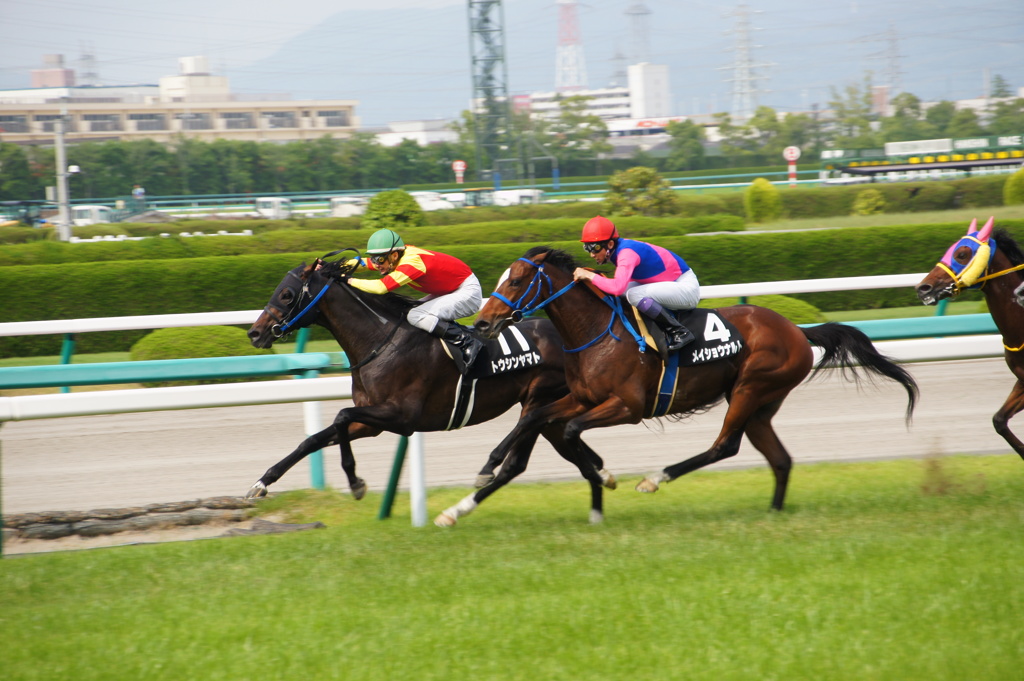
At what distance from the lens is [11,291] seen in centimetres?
1305

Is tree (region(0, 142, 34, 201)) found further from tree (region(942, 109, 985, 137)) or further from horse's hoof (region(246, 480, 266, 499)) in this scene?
tree (region(942, 109, 985, 137))

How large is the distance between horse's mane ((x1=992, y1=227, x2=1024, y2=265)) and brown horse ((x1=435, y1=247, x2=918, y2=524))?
3.98 ft

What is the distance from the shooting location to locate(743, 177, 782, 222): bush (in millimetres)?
28938

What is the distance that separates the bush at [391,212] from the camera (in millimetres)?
19828

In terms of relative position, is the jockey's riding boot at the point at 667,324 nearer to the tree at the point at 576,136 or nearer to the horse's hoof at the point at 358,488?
the horse's hoof at the point at 358,488

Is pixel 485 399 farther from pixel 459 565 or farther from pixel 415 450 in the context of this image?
pixel 459 565

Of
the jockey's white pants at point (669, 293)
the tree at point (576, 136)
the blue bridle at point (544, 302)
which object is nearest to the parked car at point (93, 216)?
the blue bridle at point (544, 302)

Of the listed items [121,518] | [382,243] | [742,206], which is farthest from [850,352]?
[742,206]

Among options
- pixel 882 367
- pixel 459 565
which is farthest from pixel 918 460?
pixel 459 565

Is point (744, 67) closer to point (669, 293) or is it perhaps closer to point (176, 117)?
point (176, 117)

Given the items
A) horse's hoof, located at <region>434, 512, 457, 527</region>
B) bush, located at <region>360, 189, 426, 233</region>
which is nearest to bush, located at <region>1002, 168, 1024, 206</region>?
bush, located at <region>360, 189, 426, 233</region>

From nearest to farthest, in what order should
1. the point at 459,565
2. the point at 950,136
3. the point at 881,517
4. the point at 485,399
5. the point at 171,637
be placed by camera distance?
the point at 171,637 → the point at 459,565 → the point at 881,517 → the point at 485,399 → the point at 950,136

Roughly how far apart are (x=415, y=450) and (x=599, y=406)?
0.96m

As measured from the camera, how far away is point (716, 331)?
17.5 ft
